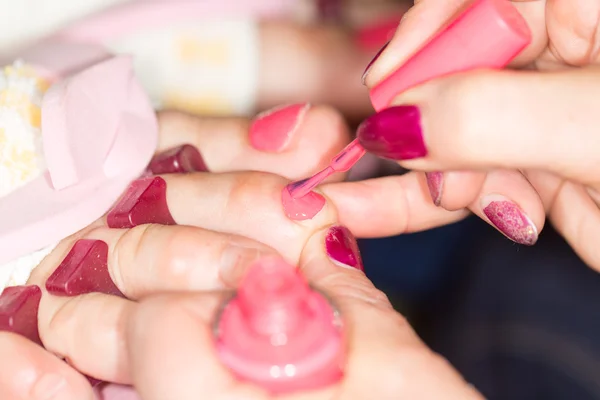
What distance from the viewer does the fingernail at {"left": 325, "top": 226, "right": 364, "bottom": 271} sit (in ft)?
1.68

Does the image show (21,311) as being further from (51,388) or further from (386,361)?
(386,361)

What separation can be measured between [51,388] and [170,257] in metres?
0.11

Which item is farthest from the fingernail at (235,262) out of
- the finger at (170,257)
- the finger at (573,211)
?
the finger at (573,211)

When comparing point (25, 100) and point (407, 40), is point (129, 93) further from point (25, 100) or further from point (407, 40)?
point (407, 40)

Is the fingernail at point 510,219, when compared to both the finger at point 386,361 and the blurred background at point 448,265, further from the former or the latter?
the blurred background at point 448,265

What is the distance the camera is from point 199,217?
1.80 feet

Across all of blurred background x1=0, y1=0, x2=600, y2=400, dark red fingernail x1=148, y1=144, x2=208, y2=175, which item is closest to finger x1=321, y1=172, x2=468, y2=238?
dark red fingernail x1=148, y1=144, x2=208, y2=175

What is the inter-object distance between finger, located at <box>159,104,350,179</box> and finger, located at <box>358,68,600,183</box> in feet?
0.71

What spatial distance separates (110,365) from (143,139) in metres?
0.22

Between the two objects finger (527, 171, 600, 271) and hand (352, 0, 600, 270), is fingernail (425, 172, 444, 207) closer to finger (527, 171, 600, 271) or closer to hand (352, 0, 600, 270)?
hand (352, 0, 600, 270)

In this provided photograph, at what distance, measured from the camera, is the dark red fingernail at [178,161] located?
61 cm

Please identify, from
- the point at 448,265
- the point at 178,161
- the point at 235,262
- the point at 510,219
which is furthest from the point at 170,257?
the point at 448,265

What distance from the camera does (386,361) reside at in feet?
1.32

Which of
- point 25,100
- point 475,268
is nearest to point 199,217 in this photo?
point 25,100
